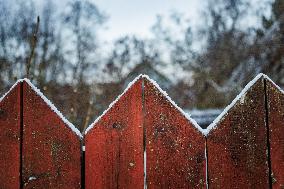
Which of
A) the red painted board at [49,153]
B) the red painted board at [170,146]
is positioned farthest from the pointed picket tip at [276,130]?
the red painted board at [49,153]

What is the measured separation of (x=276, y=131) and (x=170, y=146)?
34cm

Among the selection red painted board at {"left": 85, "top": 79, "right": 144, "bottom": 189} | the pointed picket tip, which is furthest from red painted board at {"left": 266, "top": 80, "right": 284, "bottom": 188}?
red painted board at {"left": 85, "top": 79, "right": 144, "bottom": 189}

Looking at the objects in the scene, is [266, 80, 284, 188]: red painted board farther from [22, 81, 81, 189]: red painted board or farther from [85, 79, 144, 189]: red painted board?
[22, 81, 81, 189]: red painted board

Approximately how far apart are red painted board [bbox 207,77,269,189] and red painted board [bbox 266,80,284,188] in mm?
20

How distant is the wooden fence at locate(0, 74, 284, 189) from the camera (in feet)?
3.32

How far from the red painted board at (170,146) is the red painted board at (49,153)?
25 cm

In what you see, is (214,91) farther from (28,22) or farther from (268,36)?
(28,22)

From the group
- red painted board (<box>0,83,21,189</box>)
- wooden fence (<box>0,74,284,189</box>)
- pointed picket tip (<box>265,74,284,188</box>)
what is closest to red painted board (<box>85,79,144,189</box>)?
wooden fence (<box>0,74,284,189</box>)

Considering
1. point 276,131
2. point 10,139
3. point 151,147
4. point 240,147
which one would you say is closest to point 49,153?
point 10,139

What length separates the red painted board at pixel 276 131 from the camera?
1.01 m

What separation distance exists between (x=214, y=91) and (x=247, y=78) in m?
1.76

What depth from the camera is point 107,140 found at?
1.04 meters

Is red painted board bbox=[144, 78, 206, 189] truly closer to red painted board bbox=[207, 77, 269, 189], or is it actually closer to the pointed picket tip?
red painted board bbox=[207, 77, 269, 189]

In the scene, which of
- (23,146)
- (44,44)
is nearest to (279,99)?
(23,146)
